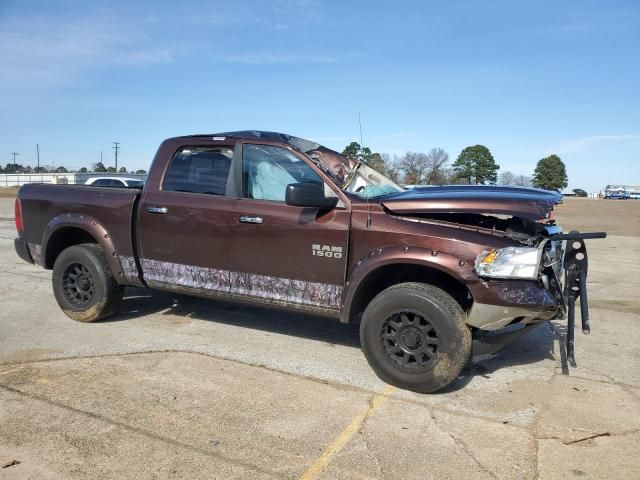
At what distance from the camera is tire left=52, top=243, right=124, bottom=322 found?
5.62 m

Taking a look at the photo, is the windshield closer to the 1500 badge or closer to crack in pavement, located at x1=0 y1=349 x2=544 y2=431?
the 1500 badge

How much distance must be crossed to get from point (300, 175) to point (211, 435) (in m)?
2.35

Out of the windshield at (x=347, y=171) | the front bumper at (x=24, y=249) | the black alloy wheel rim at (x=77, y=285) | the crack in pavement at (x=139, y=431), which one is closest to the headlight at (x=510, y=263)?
the windshield at (x=347, y=171)

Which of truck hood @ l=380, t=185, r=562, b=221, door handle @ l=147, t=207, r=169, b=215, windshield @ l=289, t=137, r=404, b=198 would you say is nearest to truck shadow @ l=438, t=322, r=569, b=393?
truck hood @ l=380, t=185, r=562, b=221

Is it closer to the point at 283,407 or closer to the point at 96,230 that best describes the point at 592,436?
the point at 283,407

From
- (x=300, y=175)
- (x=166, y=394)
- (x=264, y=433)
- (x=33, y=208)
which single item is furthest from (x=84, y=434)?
(x=33, y=208)

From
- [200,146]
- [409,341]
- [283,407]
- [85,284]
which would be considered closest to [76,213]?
[85,284]

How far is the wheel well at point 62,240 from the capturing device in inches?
233

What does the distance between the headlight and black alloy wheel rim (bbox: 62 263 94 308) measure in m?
4.10

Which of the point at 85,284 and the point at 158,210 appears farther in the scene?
the point at 85,284

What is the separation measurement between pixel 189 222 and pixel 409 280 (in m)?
2.14

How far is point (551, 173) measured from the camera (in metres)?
103

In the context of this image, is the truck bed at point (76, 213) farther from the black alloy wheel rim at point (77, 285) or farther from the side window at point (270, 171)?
the side window at point (270, 171)

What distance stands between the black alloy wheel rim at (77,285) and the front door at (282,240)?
75.3 inches
